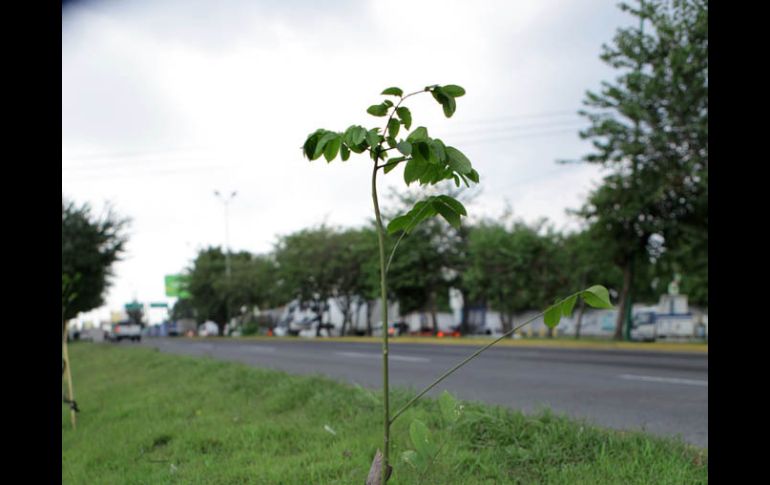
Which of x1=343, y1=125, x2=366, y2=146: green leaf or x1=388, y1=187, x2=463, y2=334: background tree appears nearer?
x1=343, y1=125, x2=366, y2=146: green leaf

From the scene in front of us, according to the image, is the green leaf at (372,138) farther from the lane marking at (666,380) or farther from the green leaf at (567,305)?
the lane marking at (666,380)

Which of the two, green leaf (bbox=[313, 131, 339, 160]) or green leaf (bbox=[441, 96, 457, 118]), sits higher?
green leaf (bbox=[441, 96, 457, 118])

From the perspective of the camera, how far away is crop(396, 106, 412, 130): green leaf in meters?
2.05

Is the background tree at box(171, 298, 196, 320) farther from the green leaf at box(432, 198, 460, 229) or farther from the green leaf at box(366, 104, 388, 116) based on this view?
the green leaf at box(366, 104, 388, 116)

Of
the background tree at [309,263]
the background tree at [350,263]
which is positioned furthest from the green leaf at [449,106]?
the background tree at [309,263]

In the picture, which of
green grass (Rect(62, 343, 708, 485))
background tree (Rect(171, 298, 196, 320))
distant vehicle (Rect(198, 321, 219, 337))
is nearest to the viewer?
green grass (Rect(62, 343, 708, 485))

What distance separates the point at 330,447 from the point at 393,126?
8.73 ft

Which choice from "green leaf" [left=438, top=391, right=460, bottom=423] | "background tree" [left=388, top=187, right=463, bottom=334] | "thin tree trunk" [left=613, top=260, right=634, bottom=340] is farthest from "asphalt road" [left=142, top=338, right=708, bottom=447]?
"background tree" [left=388, top=187, right=463, bottom=334]

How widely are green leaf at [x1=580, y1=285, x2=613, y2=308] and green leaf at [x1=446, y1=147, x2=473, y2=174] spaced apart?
1.61 ft

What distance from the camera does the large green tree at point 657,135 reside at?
51.7 feet

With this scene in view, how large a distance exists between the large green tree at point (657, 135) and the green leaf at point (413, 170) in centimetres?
1483

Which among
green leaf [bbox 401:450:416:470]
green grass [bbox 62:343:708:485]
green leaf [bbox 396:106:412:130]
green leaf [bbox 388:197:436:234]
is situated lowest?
green grass [bbox 62:343:708:485]

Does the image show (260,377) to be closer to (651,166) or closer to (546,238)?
(651,166)
